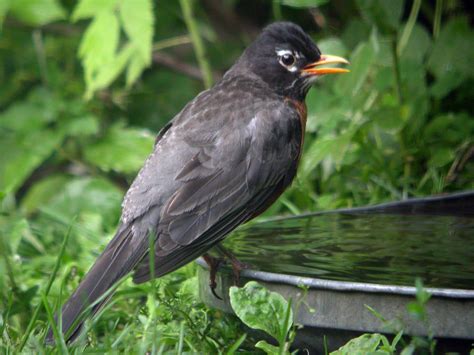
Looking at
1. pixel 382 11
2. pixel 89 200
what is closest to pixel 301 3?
pixel 382 11

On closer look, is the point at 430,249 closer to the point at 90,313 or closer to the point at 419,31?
the point at 90,313

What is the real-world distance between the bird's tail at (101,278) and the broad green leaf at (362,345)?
2.78 ft

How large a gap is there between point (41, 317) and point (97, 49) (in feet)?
5.62

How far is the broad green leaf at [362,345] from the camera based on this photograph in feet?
8.90

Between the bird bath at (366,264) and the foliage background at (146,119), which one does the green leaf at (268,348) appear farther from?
the foliage background at (146,119)

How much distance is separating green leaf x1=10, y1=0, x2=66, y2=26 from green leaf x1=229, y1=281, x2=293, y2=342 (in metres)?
3.13

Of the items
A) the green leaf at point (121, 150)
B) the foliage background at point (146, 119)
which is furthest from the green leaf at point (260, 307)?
the green leaf at point (121, 150)

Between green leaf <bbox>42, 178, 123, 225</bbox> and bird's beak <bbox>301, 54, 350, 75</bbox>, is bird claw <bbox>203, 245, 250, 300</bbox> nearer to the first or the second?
bird's beak <bbox>301, 54, 350, 75</bbox>

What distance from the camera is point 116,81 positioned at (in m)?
6.65

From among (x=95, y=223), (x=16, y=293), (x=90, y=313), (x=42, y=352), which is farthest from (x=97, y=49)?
(x=42, y=352)

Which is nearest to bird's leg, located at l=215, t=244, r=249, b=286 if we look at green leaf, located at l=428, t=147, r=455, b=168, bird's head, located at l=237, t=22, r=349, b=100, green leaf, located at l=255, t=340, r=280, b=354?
green leaf, located at l=255, t=340, r=280, b=354

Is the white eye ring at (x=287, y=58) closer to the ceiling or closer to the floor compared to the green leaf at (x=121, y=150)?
closer to the ceiling

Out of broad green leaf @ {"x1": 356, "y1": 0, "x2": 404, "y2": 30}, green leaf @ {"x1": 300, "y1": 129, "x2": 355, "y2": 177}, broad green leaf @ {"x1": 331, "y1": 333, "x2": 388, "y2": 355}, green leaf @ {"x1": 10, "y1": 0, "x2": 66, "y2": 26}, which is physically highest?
broad green leaf @ {"x1": 356, "y1": 0, "x2": 404, "y2": 30}

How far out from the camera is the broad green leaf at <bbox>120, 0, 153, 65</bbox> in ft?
16.3
